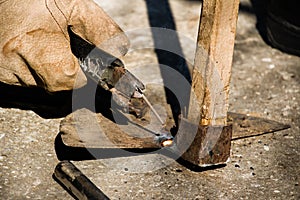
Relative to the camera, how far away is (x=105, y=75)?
2.37m

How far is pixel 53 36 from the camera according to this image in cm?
241

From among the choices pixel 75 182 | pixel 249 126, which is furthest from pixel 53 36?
pixel 249 126

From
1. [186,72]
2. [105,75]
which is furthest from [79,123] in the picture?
[186,72]

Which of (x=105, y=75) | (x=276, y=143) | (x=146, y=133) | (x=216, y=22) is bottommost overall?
(x=276, y=143)

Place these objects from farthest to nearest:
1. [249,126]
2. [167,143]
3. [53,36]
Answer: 1. [249,126]
2. [167,143]
3. [53,36]

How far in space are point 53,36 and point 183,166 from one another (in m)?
0.75

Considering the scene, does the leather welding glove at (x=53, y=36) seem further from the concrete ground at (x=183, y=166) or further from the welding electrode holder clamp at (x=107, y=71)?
A: the concrete ground at (x=183, y=166)

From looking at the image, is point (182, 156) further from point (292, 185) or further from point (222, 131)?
point (292, 185)

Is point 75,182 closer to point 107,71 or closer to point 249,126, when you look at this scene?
point 107,71

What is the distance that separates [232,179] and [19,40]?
3.35ft

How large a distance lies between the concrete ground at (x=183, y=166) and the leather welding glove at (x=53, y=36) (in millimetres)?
347

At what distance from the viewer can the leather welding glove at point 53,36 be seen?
2.39 metres

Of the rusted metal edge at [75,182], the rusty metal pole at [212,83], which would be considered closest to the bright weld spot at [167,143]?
the rusty metal pole at [212,83]

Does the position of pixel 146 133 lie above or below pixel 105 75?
below
